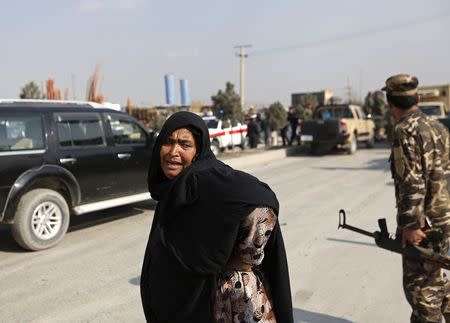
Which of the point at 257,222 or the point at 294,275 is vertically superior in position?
the point at 257,222

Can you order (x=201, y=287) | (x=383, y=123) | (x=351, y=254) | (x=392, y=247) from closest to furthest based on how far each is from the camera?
(x=201, y=287) < (x=392, y=247) < (x=351, y=254) < (x=383, y=123)

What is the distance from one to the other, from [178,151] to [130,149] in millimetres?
5214

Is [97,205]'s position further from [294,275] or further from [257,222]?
[257,222]

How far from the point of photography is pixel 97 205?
6336mm

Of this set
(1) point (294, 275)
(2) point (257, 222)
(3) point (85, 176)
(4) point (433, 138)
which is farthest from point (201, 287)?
(3) point (85, 176)

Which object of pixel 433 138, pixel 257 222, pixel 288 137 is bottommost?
pixel 288 137

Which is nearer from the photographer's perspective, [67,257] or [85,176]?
[67,257]

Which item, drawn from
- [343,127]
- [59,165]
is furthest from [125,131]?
[343,127]

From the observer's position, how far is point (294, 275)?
14.9 ft

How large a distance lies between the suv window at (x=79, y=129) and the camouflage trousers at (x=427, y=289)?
183 inches

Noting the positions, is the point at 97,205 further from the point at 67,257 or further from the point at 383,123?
the point at 383,123

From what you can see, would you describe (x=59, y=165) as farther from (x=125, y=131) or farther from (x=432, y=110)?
(x=432, y=110)

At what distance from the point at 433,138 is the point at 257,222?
1.59 metres

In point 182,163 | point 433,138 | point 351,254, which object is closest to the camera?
point 182,163
